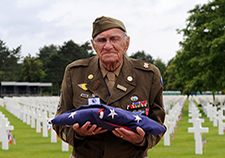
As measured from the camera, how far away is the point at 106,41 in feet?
9.59

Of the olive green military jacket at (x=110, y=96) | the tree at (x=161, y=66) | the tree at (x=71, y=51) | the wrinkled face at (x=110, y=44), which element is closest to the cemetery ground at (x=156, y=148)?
the olive green military jacket at (x=110, y=96)

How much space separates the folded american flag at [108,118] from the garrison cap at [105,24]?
636 millimetres

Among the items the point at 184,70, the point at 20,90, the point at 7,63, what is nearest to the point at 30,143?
the point at 184,70

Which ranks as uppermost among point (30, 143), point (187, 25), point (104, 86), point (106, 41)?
point (187, 25)

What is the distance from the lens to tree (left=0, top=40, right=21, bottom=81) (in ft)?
309

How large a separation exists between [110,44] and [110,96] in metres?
0.41

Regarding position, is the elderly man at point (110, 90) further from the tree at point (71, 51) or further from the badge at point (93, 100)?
the tree at point (71, 51)

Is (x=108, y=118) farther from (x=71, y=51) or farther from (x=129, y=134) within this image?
(x=71, y=51)

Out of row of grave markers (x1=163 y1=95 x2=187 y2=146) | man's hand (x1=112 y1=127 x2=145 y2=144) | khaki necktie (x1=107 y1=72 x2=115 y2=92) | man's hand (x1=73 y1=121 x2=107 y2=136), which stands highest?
khaki necktie (x1=107 y1=72 x2=115 y2=92)

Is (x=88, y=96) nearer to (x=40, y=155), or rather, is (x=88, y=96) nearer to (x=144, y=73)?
(x=144, y=73)

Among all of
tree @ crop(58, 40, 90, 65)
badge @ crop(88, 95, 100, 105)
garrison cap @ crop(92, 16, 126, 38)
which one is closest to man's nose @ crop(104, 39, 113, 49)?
garrison cap @ crop(92, 16, 126, 38)

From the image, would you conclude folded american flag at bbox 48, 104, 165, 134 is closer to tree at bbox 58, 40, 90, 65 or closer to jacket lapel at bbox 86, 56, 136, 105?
jacket lapel at bbox 86, 56, 136, 105

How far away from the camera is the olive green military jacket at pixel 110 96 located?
2.87 metres

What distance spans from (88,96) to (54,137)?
937 centimetres
